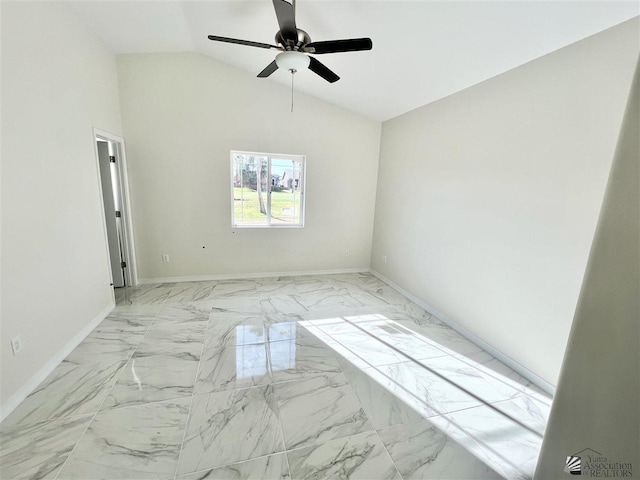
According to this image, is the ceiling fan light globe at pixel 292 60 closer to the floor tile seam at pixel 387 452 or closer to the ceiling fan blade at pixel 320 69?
the ceiling fan blade at pixel 320 69

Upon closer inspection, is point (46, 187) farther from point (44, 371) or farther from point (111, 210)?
A: point (111, 210)

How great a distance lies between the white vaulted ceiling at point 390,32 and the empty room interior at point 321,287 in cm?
2

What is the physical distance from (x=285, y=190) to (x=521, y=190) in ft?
10.2

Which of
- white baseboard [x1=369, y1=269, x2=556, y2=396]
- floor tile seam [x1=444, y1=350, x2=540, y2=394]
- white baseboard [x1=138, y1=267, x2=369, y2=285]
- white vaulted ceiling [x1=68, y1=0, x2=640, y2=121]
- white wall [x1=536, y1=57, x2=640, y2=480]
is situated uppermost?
white vaulted ceiling [x1=68, y1=0, x2=640, y2=121]

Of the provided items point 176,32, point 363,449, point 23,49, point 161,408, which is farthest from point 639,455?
point 176,32

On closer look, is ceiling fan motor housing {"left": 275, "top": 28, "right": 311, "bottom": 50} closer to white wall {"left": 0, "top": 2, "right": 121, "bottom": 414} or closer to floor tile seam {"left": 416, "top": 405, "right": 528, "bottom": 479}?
white wall {"left": 0, "top": 2, "right": 121, "bottom": 414}

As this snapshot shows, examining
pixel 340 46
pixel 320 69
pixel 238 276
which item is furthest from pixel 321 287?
pixel 340 46

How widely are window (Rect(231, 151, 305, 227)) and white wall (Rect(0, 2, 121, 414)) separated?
1721 millimetres

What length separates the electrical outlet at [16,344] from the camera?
73.1 inches

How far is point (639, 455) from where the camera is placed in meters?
0.93

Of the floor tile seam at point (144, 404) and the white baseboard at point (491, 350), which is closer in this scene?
the floor tile seam at point (144, 404)

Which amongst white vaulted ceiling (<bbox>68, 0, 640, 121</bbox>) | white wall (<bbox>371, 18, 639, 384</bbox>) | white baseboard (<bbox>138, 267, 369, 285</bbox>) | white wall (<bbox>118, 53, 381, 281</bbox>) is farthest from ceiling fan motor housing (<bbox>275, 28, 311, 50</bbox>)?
white baseboard (<bbox>138, 267, 369, 285</bbox>)

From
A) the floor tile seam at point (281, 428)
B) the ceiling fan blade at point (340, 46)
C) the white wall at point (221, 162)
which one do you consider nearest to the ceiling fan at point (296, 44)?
the ceiling fan blade at point (340, 46)

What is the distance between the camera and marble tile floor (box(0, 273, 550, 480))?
60.5 inches
